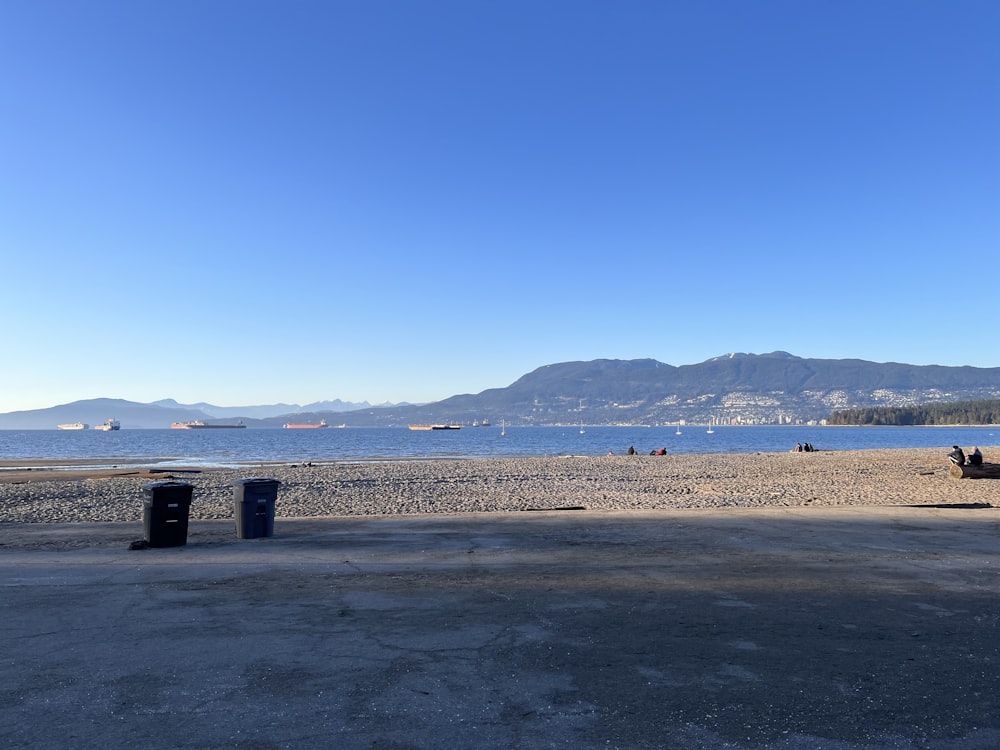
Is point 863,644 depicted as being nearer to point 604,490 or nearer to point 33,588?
point 33,588

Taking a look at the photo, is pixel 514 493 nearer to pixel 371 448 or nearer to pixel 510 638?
pixel 510 638

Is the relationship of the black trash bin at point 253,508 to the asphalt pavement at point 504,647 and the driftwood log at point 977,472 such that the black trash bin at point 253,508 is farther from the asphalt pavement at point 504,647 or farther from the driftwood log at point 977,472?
the driftwood log at point 977,472

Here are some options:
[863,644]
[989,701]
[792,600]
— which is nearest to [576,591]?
[792,600]

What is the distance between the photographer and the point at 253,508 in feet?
41.3

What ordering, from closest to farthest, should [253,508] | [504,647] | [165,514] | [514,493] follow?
[504,647] → [165,514] → [253,508] → [514,493]

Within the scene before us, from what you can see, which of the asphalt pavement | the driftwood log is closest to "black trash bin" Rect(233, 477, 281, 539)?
the asphalt pavement

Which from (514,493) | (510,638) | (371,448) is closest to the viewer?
(510,638)

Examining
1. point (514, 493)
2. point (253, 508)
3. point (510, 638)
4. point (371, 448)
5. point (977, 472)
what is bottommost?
point (371, 448)

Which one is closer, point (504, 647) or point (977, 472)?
point (504, 647)

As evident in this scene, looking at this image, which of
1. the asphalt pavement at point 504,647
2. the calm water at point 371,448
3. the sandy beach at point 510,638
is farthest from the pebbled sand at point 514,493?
the calm water at point 371,448

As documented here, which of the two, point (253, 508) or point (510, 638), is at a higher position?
point (253, 508)

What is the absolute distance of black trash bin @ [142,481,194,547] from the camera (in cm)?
1148

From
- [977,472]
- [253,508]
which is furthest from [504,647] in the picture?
[977,472]

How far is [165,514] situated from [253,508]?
150cm
